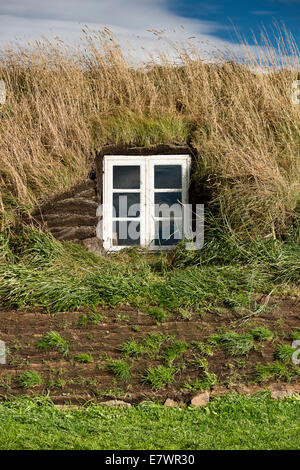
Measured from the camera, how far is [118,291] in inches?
269

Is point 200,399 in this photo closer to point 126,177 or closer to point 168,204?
point 168,204

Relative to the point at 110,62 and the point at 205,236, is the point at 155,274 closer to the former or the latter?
the point at 205,236

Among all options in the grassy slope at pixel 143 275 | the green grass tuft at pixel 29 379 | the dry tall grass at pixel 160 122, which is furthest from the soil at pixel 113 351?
the dry tall grass at pixel 160 122

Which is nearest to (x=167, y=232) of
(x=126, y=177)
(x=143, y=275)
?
(x=126, y=177)

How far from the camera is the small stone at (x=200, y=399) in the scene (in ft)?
20.0

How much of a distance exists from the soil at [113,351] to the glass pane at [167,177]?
8.97 ft

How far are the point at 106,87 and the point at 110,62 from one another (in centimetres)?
83

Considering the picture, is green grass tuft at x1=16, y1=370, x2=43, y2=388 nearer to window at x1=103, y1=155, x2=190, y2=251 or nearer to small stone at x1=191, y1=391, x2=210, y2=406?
small stone at x1=191, y1=391, x2=210, y2=406

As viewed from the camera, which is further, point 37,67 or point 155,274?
point 37,67

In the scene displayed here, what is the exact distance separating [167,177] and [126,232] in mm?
1104

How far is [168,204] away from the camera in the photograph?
879cm

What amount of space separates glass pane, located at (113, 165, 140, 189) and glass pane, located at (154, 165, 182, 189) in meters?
0.31

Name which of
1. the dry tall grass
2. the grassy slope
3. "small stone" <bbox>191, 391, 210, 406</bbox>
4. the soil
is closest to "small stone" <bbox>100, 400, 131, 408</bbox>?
the soil

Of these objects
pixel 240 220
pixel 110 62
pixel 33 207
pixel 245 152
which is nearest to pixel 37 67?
pixel 110 62
